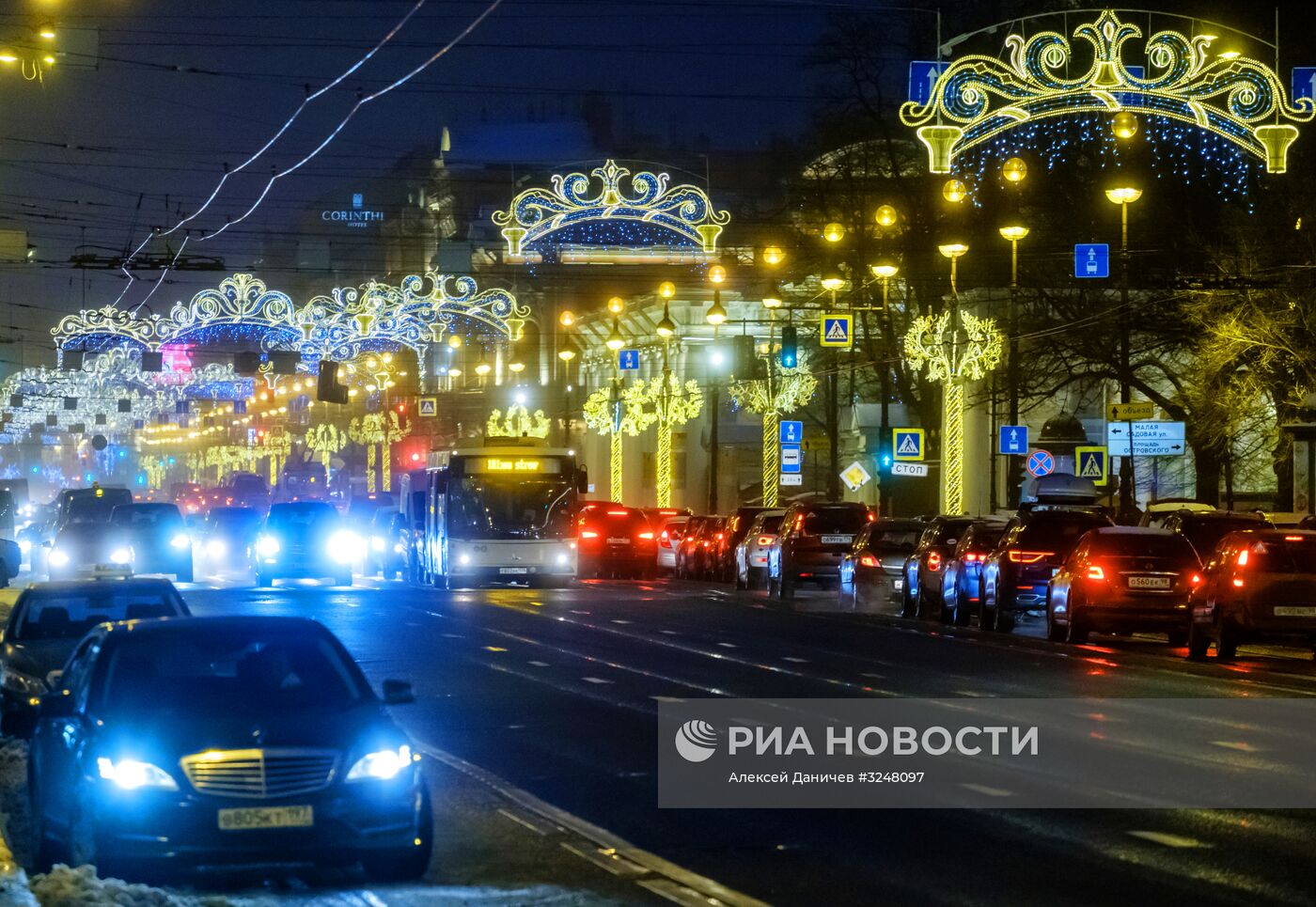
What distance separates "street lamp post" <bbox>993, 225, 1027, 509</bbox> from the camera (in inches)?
1784

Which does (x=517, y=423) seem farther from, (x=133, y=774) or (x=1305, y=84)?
(x=133, y=774)

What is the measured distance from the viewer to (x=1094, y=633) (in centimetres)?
3381

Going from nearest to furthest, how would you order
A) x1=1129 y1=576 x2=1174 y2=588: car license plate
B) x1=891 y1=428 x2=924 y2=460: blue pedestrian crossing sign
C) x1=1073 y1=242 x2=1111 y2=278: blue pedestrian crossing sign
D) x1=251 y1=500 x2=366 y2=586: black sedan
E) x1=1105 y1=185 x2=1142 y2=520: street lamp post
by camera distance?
x1=1129 y1=576 x2=1174 y2=588: car license plate, x1=1105 y1=185 x2=1142 y2=520: street lamp post, x1=1073 y1=242 x2=1111 y2=278: blue pedestrian crossing sign, x1=251 y1=500 x2=366 y2=586: black sedan, x1=891 y1=428 x2=924 y2=460: blue pedestrian crossing sign

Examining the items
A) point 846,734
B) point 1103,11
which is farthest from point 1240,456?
point 846,734

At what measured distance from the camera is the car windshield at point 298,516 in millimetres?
51688

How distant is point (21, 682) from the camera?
650 inches

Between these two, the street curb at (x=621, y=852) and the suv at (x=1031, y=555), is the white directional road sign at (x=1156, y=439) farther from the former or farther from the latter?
the street curb at (x=621, y=852)

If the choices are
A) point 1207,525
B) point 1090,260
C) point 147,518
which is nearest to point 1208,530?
point 1207,525

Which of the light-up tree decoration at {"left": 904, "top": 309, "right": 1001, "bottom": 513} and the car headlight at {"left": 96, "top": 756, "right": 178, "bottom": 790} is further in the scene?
the light-up tree decoration at {"left": 904, "top": 309, "right": 1001, "bottom": 513}

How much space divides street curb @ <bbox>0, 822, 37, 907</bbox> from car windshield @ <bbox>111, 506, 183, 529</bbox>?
130ft

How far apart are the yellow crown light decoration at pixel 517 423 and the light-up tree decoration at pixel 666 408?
12.9 meters

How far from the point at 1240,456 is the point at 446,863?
48.4m

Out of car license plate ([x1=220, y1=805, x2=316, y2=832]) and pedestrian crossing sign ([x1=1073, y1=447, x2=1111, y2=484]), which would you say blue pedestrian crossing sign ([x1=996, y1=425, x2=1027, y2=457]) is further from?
car license plate ([x1=220, y1=805, x2=316, y2=832])

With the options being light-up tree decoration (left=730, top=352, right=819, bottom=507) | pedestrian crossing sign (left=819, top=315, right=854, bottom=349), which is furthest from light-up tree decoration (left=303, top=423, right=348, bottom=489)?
pedestrian crossing sign (left=819, top=315, right=854, bottom=349)
